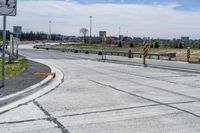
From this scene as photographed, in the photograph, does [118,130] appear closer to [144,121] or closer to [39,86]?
[144,121]

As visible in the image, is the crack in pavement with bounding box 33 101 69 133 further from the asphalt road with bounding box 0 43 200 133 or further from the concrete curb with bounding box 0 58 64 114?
the concrete curb with bounding box 0 58 64 114

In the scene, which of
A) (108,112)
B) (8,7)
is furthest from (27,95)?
(108,112)

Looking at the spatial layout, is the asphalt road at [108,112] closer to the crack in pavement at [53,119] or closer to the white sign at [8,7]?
the crack in pavement at [53,119]

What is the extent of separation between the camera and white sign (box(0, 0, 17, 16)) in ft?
41.0

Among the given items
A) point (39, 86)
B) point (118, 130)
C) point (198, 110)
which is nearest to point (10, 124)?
point (118, 130)

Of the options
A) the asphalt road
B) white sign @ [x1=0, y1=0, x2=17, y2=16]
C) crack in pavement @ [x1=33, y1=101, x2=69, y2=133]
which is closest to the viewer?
crack in pavement @ [x1=33, y1=101, x2=69, y2=133]

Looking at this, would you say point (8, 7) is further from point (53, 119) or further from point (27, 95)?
point (53, 119)

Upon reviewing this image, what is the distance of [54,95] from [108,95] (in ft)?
5.60

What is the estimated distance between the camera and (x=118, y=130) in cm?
754

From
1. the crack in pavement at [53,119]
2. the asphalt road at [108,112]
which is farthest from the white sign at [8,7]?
the crack in pavement at [53,119]

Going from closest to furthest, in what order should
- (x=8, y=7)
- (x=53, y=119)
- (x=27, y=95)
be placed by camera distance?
(x=53, y=119), (x=27, y=95), (x=8, y=7)

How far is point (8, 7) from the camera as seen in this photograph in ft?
41.3

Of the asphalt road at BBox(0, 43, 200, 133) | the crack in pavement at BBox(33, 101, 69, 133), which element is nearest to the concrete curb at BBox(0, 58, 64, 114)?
the asphalt road at BBox(0, 43, 200, 133)

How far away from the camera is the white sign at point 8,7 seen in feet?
41.0
